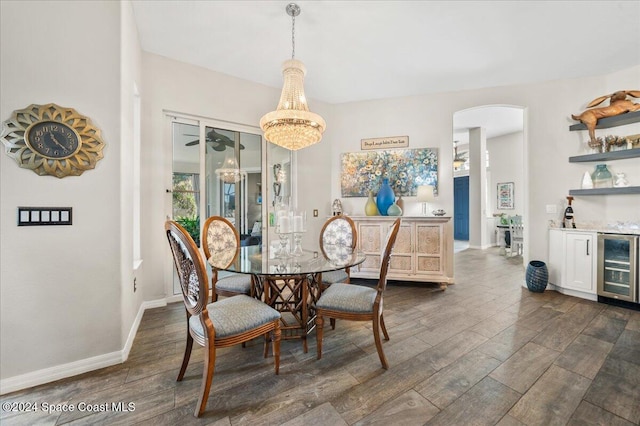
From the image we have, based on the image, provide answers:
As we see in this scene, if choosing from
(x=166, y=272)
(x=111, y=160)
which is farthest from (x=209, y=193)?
(x=111, y=160)

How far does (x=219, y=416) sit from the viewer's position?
1421 millimetres

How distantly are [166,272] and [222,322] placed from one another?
204 centimetres

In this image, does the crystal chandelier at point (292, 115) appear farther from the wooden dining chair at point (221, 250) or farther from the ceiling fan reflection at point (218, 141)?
Result: the ceiling fan reflection at point (218, 141)

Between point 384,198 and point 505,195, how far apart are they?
529 centimetres

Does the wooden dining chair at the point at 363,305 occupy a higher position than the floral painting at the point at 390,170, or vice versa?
the floral painting at the point at 390,170

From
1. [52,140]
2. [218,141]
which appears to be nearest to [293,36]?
[218,141]

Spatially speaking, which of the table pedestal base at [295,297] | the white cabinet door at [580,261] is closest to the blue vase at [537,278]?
the white cabinet door at [580,261]

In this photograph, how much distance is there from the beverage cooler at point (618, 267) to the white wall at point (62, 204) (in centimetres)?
507

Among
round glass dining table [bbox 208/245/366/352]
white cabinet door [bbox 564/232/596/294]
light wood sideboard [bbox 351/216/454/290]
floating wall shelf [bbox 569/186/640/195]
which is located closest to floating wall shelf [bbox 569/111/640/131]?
floating wall shelf [bbox 569/186/640/195]

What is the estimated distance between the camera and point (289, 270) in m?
1.86

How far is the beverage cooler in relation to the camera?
2945 mm

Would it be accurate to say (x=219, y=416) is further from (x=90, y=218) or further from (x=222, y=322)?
(x=90, y=218)

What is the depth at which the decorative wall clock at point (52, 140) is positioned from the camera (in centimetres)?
166

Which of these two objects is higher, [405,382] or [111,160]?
[111,160]
